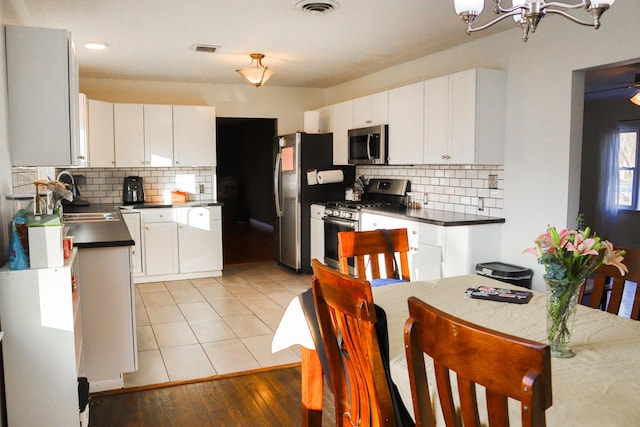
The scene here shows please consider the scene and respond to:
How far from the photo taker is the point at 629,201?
785cm

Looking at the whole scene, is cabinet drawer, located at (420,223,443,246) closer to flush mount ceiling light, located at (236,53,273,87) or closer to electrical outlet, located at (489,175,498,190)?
electrical outlet, located at (489,175,498,190)

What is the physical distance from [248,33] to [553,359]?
357 centimetres

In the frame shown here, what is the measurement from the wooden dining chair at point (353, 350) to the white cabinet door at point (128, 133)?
16.1 ft

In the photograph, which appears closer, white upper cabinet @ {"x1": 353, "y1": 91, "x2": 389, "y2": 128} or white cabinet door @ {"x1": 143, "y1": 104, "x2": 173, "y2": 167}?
white upper cabinet @ {"x1": 353, "y1": 91, "x2": 389, "y2": 128}

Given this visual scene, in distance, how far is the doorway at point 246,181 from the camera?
9961mm

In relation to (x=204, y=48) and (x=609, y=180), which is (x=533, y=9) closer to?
(x=204, y=48)

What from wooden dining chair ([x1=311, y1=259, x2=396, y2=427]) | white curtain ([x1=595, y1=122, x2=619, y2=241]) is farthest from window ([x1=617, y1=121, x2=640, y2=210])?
wooden dining chair ([x1=311, y1=259, x2=396, y2=427])

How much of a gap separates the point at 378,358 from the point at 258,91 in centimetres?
602

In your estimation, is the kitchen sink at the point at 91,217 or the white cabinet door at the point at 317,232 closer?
the kitchen sink at the point at 91,217

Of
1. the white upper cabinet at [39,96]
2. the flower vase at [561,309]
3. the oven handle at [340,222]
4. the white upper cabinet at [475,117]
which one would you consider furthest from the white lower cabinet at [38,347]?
the oven handle at [340,222]

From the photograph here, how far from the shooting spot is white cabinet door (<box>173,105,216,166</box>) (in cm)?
641

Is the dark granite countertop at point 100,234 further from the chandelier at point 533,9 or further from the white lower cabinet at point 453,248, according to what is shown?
the white lower cabinet at point 453,248

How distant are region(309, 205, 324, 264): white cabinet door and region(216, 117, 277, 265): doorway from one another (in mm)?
2251

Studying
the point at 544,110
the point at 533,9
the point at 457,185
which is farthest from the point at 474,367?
the point at 457,185
